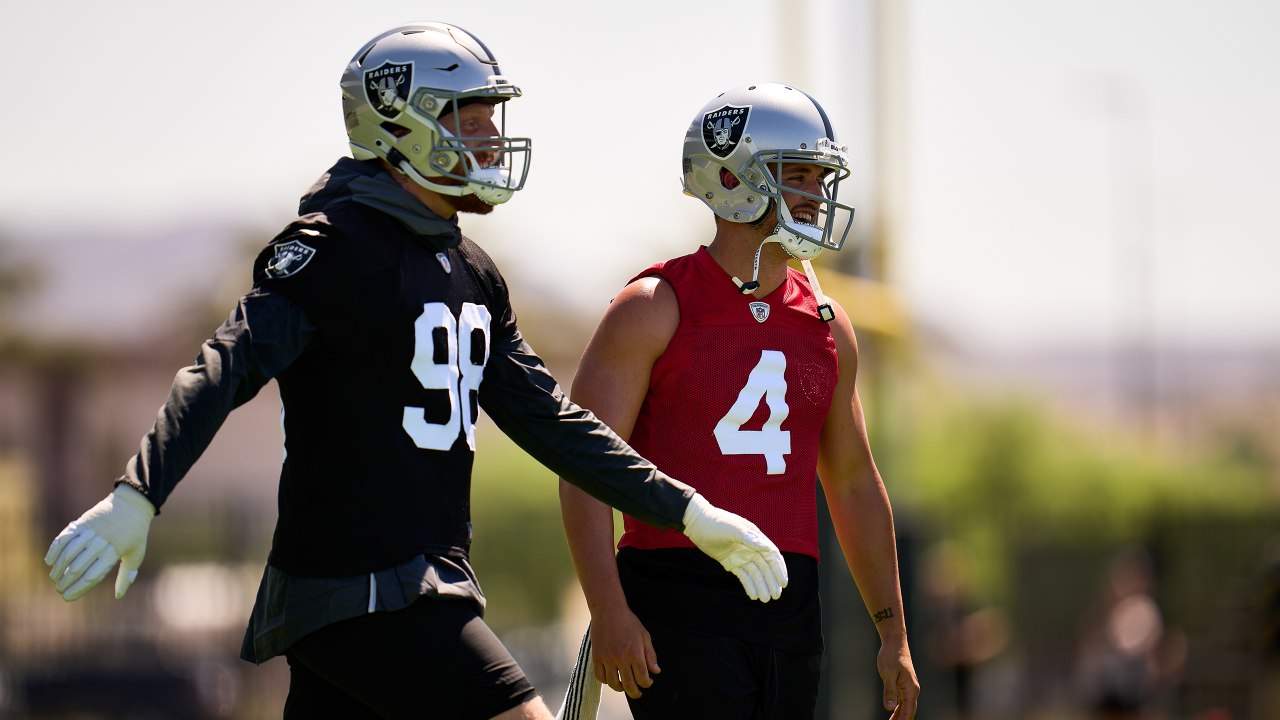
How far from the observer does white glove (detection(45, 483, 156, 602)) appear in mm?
2994

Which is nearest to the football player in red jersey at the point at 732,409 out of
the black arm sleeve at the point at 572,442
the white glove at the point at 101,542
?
the black arm sleeve at the point at 572,442

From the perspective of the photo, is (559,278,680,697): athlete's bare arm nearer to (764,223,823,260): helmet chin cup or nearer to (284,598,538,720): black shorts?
(764,223,823,260): helmet chin cup

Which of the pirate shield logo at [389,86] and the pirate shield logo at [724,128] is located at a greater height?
the pirate shield logo at [389,86]

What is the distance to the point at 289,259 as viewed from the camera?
3547mm

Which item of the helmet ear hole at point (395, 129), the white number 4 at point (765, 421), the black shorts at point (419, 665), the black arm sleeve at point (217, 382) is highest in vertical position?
the helmet ear hole at point (395, 129)

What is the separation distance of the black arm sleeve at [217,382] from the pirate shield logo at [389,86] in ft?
2.07

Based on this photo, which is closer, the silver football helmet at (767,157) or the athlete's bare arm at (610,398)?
the athlete's bare arm at (610,398)

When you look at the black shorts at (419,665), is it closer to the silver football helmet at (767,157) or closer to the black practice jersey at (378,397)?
the black practice jersey at (378,397)

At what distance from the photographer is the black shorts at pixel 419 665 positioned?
3.53 m

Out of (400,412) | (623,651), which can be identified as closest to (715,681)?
(623,651)

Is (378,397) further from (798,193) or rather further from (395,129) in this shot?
(798,193)

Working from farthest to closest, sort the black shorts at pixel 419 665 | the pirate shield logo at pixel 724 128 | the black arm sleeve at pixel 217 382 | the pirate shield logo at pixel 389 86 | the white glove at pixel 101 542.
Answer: the pirate shield logo at pixel 724 128, the pirate shield logo at pixel 389 86, the black shorts at pixel 419 665, the black arm sleeve at pixel 217 382, the white glove at pixel 101 542

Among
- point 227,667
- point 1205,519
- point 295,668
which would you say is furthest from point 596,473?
point 1205,519

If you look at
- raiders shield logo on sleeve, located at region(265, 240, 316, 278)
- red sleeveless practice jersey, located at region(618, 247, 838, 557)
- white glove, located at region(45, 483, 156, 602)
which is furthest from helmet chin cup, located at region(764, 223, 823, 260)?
white glove, located at region(45, 483, 156, 602)
